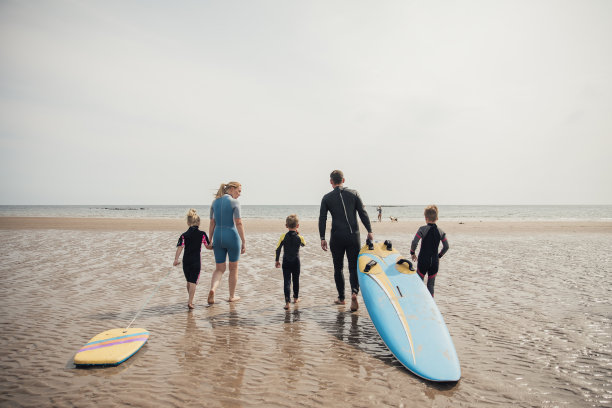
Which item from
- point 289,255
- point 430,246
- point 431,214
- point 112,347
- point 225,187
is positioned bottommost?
point 112,347

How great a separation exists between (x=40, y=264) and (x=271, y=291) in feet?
26.4

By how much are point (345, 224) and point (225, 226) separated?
2.33 metres

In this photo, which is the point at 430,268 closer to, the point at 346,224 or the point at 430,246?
the point at 430,246

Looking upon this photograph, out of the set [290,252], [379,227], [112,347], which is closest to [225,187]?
[290,252]

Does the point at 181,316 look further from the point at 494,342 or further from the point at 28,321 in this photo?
the point at 494,342

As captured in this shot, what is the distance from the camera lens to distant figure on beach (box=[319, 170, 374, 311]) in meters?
5.96

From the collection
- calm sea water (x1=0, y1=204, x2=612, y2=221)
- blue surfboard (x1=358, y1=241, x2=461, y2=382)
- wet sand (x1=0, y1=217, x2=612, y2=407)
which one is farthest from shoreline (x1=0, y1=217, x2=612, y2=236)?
blue surfboard (x1=358, y1=241, x2=461, y2=382)

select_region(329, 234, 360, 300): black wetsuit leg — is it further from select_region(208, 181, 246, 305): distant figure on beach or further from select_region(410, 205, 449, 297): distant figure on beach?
select_region(208, 181, 246, 305): distant figure on beach

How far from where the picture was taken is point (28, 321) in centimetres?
518

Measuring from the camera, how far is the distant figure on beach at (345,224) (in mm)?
5965

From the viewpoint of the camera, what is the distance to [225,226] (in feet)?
20.3

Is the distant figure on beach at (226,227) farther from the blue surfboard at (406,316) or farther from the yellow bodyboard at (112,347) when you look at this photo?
the blue surfboard at (406,316)

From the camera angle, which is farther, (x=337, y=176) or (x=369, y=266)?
(x=337, y=176)

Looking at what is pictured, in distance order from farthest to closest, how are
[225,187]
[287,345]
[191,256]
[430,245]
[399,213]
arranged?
[399,213] → [225,187] → [191,256] → [430,245] → [287,345]
